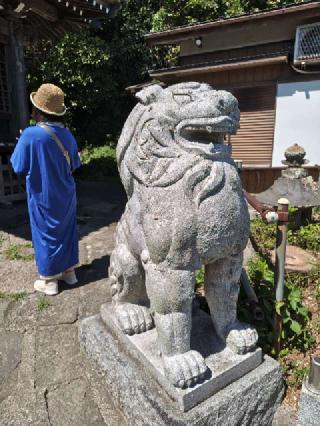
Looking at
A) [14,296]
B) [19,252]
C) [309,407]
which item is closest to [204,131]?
[309,407]

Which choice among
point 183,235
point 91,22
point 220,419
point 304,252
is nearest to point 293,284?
point 304,252

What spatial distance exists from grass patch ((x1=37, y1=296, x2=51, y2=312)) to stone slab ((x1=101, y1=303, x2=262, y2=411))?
1.13 metres

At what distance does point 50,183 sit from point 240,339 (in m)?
2.22

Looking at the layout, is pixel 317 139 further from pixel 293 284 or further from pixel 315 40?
pixel 293 284

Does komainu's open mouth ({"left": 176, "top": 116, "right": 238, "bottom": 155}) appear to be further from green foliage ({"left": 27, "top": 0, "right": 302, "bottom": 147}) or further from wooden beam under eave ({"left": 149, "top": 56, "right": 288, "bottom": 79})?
green foliage ({"left": 27, "top": 0, "right": 302, "bottom": 147})

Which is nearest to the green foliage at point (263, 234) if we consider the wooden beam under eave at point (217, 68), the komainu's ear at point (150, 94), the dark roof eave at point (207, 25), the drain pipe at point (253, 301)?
the drain pipe at point (253, 301)

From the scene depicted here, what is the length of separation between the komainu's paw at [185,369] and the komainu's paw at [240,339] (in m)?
0.26

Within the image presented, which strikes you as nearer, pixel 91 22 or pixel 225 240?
pixel 225 240

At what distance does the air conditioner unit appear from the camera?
7.23 m

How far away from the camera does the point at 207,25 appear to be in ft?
26.8

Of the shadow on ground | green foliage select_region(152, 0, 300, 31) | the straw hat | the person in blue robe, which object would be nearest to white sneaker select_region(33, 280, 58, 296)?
the person in blue robe

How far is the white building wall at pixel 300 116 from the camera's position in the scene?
7547mm

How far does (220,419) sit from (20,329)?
186 cm

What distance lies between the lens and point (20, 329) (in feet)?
9.70
